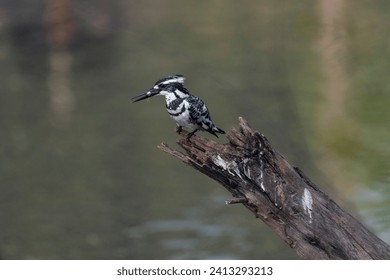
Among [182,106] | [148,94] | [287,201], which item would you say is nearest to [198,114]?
[182,106]

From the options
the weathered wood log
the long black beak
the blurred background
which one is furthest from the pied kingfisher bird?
the blurred background

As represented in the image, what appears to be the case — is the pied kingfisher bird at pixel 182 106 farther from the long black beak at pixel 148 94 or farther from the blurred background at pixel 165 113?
the blurred background at pixel 165 113

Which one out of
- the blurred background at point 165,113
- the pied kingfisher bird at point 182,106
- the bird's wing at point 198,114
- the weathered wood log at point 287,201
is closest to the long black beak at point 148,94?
the pied kingfisher bird at point 182,106

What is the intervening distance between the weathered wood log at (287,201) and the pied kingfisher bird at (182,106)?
41 centimetres

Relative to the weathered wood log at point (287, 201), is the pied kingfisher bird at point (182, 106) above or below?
above

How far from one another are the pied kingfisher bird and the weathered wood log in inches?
16.2

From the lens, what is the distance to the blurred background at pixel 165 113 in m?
8.23

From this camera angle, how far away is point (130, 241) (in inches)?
322

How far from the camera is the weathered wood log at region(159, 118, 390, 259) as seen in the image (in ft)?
13.0

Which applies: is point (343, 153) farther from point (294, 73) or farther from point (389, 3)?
point (389, 3)

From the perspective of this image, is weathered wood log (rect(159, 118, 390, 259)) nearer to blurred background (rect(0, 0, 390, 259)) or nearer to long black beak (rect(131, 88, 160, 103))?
long black beak (rect(131, 88, 160, 103))

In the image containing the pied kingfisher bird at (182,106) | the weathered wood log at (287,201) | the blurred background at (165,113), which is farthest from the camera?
the blurred background at (165,113)

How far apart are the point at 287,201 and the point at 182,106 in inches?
28.4

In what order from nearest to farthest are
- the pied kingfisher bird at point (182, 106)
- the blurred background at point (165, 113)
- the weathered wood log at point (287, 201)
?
1. the weathered wood log at point (287, 201)
2. the pied kingfisher bird at point (182, 106)
3. the blurred background at point (165, 113)
